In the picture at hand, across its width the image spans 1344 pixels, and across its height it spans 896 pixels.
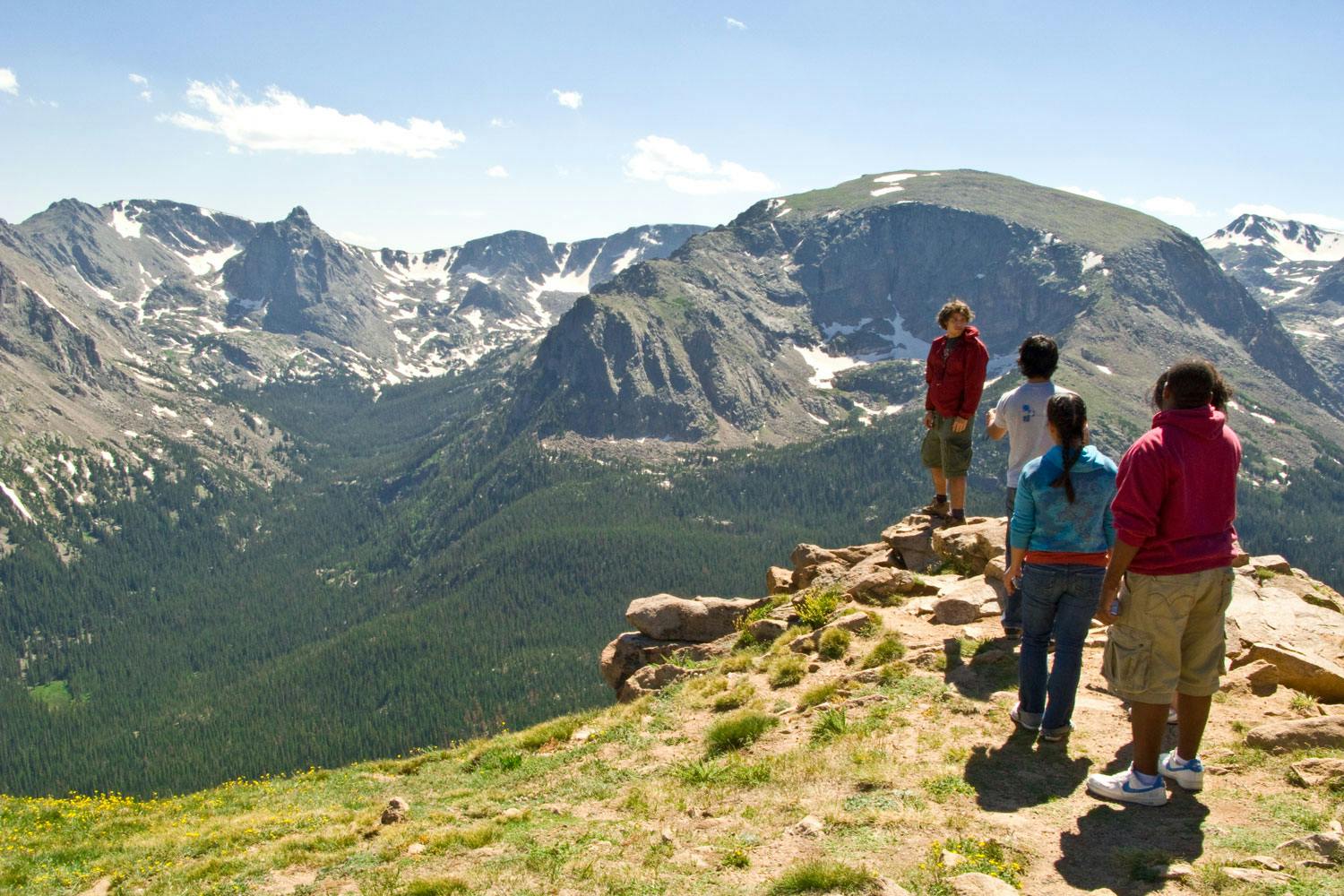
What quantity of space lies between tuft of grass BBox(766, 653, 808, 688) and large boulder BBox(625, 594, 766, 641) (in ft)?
21.5

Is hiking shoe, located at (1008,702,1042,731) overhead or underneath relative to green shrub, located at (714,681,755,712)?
overhead

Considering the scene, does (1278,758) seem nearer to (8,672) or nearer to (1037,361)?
(1037,361)

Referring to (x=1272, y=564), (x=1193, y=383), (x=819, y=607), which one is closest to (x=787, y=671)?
(x=819, y=607)

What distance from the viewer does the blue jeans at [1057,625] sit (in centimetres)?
1117

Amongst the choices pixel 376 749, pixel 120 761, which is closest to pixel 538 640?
pixel 376 749

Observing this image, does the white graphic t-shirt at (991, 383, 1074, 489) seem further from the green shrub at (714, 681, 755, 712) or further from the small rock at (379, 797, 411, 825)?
the small rock at (379, 797, 411, 825)

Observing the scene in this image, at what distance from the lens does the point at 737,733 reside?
14008mm

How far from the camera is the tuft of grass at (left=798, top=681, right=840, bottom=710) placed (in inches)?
587

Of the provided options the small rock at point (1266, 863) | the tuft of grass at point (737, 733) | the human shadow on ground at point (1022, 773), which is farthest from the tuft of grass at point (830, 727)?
the small rock at point (1266, 863)

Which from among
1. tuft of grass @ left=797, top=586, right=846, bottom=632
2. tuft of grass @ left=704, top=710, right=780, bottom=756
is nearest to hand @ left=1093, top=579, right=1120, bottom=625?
tuft of grass @ left=704, top=710, right=780, bottom=756

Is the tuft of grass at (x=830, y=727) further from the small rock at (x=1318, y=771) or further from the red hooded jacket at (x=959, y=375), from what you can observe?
the red hooded jacket at (x=959, y=375)

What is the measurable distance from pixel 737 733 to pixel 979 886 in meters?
6.48

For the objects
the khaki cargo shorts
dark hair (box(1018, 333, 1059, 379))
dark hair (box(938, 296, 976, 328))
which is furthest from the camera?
dark hair (box(938, 296, 976, 328))

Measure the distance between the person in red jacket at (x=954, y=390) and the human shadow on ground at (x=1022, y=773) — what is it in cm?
764
